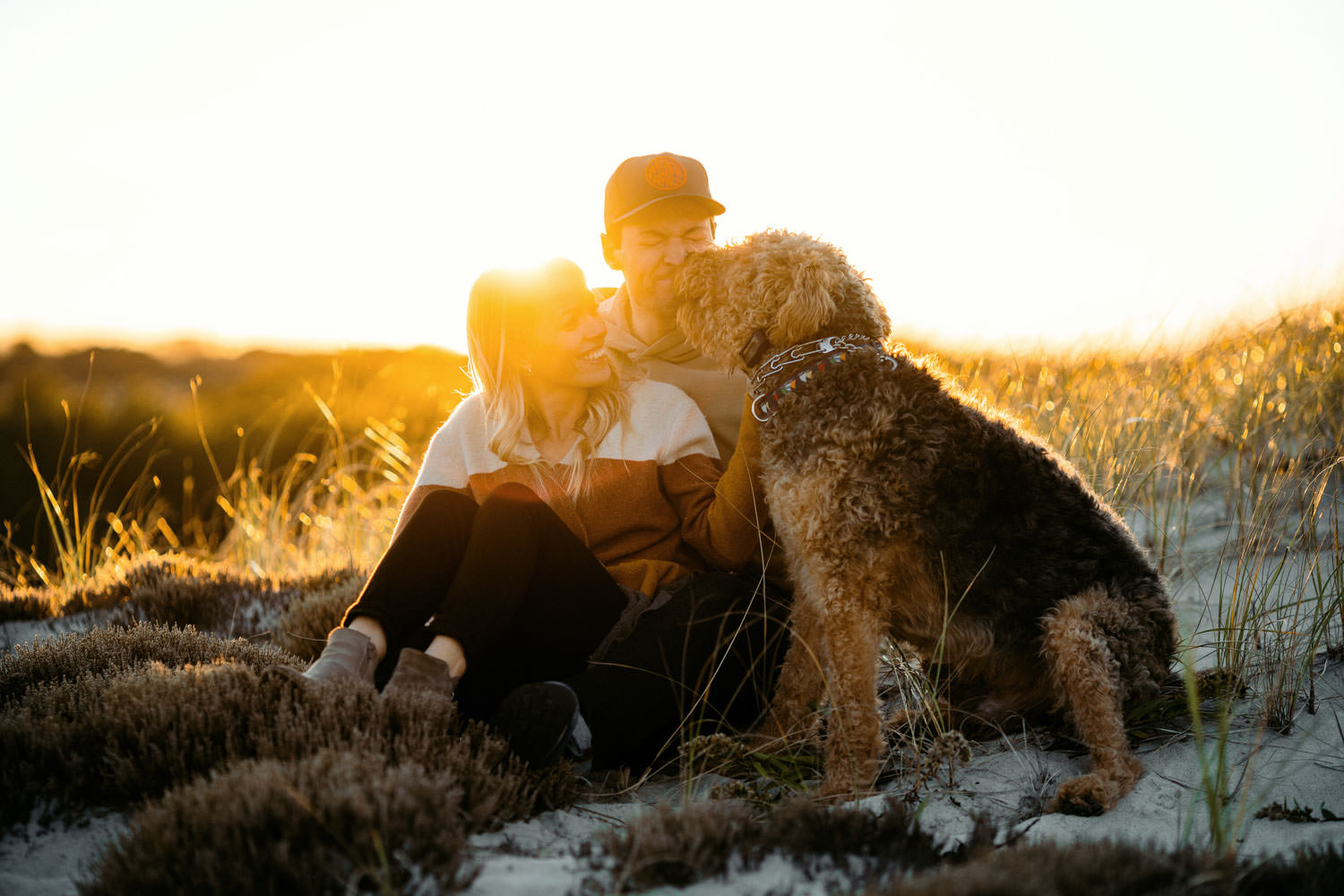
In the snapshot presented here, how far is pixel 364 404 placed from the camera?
1450cm

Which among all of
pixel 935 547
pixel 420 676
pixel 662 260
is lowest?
pixel 420 676

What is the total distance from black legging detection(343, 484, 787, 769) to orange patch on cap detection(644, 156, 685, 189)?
1.86 meters

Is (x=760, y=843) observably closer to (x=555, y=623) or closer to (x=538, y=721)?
(x=538, y=721)

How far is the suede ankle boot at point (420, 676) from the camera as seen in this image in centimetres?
297

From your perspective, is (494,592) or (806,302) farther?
(806,302)

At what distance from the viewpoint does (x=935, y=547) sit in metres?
3.13

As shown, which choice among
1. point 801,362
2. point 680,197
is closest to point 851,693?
point 801,362

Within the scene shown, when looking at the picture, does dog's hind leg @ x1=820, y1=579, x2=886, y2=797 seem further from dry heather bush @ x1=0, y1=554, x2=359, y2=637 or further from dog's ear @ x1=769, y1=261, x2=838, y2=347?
dry heather bush @ x1=0, y1=554, x2=359, y2=637

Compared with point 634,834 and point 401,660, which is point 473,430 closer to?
point 401,660

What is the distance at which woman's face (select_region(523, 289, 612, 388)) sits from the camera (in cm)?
397

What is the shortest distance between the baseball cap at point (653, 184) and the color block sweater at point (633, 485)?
1171mm

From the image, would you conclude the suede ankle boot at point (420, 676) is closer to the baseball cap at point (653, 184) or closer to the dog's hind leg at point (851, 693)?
the dog's hind leg at point (851, 693)

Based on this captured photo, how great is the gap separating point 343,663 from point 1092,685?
2.78 metres

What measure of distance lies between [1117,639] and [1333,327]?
4.93m
